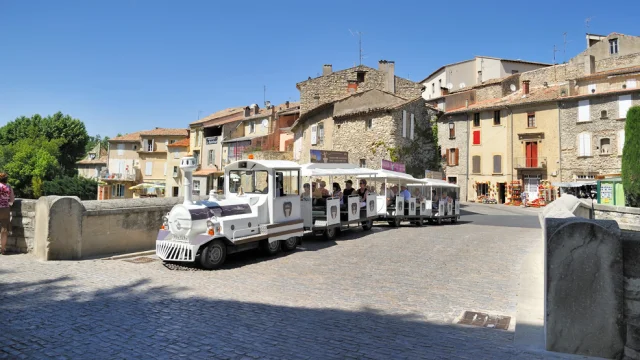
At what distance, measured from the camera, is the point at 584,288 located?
406 cm

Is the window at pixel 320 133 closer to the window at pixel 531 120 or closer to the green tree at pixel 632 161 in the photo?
the green tree at pixel 632 161

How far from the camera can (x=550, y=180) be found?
123 feet

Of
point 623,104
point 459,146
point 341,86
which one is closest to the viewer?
point 623,104

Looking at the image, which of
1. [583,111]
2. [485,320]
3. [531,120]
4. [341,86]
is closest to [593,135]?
[583,111]

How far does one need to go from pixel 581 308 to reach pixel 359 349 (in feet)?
7.09

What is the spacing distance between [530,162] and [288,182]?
33.5 meters

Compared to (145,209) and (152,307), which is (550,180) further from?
(152,307)

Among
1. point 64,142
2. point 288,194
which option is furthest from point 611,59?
point 64,142

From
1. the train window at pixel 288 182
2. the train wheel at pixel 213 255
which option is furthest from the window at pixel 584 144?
the train wheel at pixel 213 255

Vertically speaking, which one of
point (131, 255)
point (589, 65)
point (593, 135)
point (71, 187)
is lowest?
point (131, 255)

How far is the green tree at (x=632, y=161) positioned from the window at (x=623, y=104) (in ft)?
46.7

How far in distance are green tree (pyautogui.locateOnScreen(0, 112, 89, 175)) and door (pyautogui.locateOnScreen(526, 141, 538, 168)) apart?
58.5 meters

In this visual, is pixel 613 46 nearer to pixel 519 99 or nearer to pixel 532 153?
pixel 519 99

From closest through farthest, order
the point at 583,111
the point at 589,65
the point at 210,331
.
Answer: the point at 210,331
the point at 583,111
the point at 589,65
